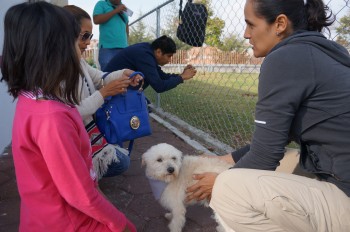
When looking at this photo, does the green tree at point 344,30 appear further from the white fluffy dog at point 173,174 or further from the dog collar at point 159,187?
the dog collar at point 159,187

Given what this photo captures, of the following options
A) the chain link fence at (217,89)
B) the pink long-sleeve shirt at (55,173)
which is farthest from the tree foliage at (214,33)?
the pink long-sleeve shirt at (55,173)

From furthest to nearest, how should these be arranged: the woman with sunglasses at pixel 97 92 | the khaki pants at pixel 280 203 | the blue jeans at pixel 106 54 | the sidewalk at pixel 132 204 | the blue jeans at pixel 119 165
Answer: the blue jeans at pixel 106 54 → the blue jeans at pixel 119 165 → the sidewalk at pixel 132 204 → the woman with sunglasses at pixel 97 92 → the khaki pants at pixel 280 203

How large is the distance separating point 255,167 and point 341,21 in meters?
1.03

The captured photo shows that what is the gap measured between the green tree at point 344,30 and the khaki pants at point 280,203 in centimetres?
97

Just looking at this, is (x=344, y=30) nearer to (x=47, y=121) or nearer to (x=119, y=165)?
(x=47, y=121)

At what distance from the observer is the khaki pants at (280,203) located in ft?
4.68

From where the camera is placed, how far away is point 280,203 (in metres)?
1.44

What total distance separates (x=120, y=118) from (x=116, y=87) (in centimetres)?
24

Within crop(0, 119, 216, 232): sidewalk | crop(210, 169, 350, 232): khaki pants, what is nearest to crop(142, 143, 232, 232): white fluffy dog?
crop(0, 119, 216, 232): sidewalk

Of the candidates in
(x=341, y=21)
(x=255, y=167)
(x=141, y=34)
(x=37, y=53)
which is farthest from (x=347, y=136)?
(x=141, y=34)

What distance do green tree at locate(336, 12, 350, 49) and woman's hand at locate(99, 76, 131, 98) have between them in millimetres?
1439

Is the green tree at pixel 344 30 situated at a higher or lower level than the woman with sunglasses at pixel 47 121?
higher

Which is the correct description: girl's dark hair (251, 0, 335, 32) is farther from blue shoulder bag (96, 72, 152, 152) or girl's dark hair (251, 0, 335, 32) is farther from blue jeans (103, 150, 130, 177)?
blue jeans (103, 150, 130, 177)

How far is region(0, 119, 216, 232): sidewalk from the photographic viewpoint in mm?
2484
